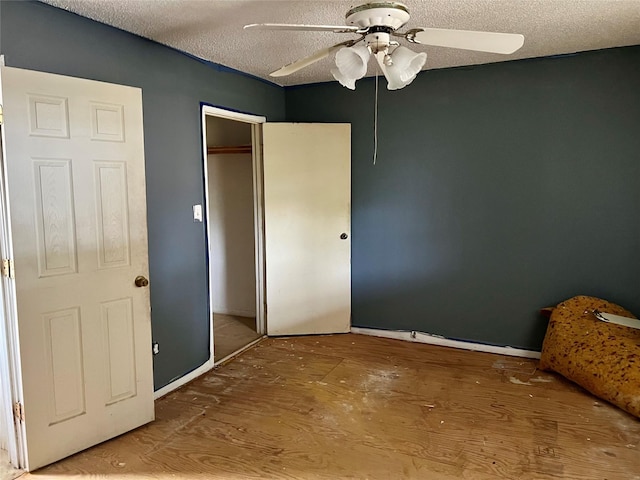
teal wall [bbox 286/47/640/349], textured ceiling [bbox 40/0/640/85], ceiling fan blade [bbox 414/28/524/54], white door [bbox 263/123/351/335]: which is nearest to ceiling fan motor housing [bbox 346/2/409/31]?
ceiling fan blade [bbox 414/28/524/54]

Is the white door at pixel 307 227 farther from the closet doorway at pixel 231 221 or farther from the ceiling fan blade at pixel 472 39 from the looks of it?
the ceiling fan blade at pixel 472 39

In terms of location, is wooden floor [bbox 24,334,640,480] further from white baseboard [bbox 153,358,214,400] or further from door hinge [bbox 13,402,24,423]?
door hinge [bbox 13,402,24,423]

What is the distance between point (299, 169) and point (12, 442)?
2.79 m

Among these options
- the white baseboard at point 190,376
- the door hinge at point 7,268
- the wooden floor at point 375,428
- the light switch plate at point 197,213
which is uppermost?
the light switch plate at point 197,213

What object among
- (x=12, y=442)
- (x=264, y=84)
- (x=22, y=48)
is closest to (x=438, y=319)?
(x=264, y=84)

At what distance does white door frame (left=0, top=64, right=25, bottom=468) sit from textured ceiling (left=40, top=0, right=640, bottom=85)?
79cm

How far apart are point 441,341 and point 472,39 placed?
107 inches

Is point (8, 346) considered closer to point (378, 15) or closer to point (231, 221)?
point (378, 15)

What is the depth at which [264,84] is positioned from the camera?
4133 millimetres

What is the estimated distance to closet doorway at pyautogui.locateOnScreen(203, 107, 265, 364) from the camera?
16.0ft

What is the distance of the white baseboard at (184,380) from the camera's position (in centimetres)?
307

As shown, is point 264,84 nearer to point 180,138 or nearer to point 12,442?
point 180,138

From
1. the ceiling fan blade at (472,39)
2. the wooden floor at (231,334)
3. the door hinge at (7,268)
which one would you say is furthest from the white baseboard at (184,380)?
the ceiling fan blade at (472,39)

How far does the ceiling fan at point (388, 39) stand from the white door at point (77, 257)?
102 cm
